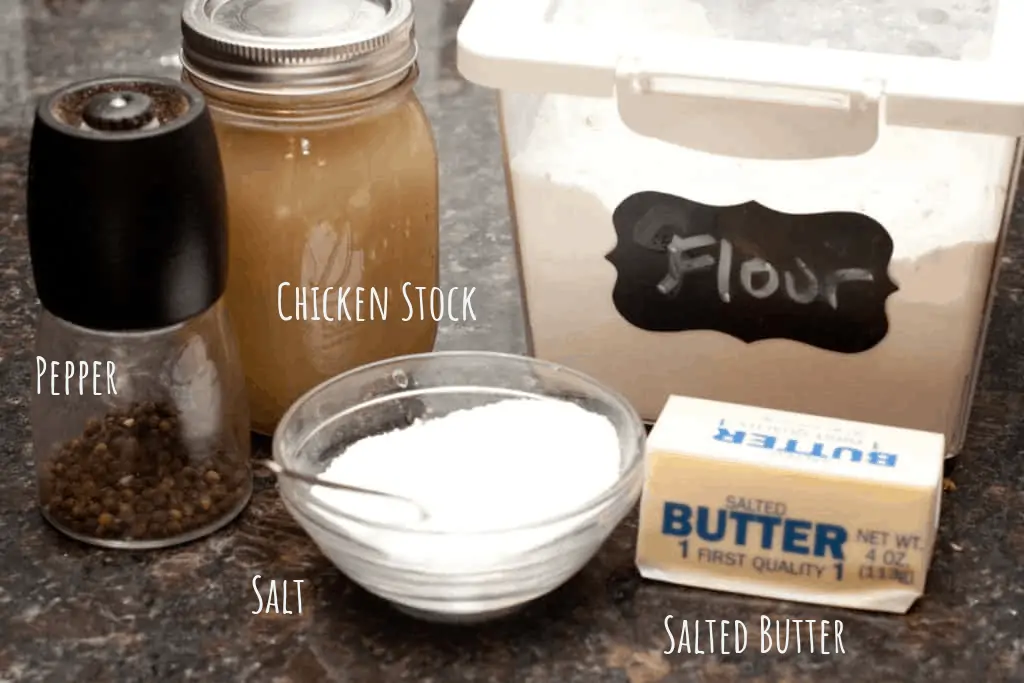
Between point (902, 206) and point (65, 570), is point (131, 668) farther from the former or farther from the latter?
point (902, 206)


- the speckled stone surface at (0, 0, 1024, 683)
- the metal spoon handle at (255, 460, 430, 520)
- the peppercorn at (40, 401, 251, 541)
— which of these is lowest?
the speckled stone surface at (0, 0, 1024, 683)

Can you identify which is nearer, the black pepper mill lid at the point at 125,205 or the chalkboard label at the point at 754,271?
the black pepper mill lid at the point at 125,205

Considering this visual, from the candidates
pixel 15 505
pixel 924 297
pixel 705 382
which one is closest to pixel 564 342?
pixel 705 382

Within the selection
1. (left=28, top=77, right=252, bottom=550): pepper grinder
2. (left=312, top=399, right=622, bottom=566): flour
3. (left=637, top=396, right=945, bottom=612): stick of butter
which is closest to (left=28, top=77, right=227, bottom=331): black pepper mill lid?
(left=28, top=77, right=252, bottom=550): pepper grinder

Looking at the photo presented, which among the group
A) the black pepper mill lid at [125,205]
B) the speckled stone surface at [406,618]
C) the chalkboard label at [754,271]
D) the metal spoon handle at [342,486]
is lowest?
the speckled stone surface at [406,618]

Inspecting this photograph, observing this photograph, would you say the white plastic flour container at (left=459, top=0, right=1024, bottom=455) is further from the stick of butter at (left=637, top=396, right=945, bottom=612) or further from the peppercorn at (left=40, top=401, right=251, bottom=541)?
the peppercorn at (left=40, top=401, right=251, bottom=541)

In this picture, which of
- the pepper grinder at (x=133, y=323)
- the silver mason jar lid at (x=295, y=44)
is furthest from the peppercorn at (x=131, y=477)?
the silver mason jar lid at (x=295, y=44)

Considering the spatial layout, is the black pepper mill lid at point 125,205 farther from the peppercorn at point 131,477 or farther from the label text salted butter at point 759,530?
the label text salted butter at point 759,530
